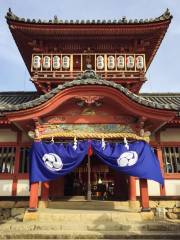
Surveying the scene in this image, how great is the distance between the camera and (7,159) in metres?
13.5

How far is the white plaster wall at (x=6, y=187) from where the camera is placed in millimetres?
12938

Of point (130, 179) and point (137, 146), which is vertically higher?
point (137, 146)

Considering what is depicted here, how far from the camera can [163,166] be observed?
1323 cm

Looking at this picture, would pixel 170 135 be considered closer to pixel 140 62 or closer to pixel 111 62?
pixel 140 62

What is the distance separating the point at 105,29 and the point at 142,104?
19.2 ft

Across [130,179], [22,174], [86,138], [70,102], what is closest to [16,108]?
[70,102]

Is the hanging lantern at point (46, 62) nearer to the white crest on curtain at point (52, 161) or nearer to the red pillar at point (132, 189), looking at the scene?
the white crest on curtain at point (52, 161)

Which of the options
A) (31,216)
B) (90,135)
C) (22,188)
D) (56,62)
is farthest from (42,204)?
(56,62)

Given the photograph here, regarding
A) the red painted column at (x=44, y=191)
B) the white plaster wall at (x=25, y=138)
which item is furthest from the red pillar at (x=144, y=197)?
the white plaster wall at (x=25, y=138)

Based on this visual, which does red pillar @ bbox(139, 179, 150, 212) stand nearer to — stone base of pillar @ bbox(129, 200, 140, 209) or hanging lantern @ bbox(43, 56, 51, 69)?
stone base of pillar @ bbox(129, 200, 140, 209)

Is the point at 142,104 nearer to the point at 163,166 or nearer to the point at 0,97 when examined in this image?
the point at 163,166

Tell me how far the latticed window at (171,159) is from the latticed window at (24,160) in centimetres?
644

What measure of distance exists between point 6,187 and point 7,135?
2.44 metres

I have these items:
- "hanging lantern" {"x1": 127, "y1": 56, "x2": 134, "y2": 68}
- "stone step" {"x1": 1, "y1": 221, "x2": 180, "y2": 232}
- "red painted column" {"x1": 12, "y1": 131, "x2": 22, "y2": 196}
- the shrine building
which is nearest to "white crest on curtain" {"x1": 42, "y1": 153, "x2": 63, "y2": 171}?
the shrine building
